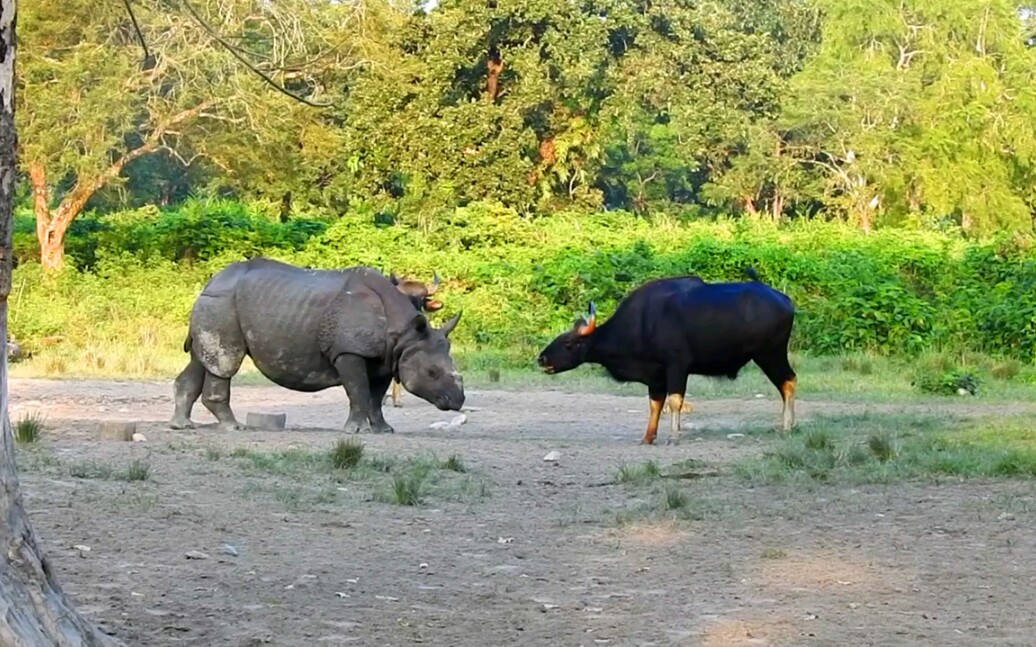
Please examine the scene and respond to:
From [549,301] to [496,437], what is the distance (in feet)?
43.4

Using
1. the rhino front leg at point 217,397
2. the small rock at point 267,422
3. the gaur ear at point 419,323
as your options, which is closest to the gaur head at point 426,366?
the gaur ear at point 419,323

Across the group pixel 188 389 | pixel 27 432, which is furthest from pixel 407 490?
pixel 188 389

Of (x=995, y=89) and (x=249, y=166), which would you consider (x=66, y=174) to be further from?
(x=995, y=89)

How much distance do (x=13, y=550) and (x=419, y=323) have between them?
894 cm

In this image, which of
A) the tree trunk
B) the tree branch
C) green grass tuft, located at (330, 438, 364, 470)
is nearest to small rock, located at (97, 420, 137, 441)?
green grass tuft, located at (330, 438, 364, 470)

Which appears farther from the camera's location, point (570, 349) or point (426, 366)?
point (570, 349)

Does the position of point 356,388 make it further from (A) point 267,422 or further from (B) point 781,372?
(B) point 781,372

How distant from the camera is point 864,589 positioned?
678 centimetres

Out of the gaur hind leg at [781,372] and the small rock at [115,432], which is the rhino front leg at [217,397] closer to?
the small rock at [115,432]

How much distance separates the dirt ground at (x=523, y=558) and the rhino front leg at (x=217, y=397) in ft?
6.84

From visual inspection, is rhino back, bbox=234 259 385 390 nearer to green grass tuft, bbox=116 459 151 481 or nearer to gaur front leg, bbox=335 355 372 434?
gaur front leg, bbox=335 355 372 434

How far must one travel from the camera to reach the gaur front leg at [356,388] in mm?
13414

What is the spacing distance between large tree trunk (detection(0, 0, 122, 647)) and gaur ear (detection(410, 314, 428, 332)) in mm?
8750

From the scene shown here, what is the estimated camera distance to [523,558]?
749cm
